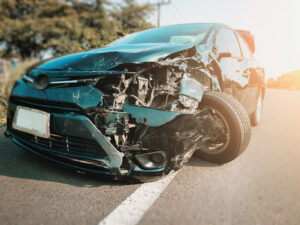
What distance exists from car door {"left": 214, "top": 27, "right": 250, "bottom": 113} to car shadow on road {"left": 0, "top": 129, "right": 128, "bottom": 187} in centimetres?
165

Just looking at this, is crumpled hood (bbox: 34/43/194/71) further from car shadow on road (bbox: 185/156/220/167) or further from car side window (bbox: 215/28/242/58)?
car shadow on road (bbox: 185/156/220/167)

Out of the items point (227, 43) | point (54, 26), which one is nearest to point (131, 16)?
point (54, 26)

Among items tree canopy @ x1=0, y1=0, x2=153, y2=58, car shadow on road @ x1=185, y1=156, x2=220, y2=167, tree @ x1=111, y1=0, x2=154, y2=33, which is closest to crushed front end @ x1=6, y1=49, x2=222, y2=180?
car shadow on road @ x1=185, y1=156, x2=220, y2=167

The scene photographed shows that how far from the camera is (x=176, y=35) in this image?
8.77 ft

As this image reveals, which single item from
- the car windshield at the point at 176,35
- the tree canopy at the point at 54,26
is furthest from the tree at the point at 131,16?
the car windshield at the point at 176,35

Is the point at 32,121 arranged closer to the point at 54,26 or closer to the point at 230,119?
the point at 230,119

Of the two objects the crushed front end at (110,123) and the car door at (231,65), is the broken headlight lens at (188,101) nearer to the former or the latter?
the crushed front end at (110,123)

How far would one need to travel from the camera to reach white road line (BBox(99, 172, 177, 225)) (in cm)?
131

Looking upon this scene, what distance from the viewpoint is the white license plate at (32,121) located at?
1635 millimetres

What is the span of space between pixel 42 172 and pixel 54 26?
8.92 m

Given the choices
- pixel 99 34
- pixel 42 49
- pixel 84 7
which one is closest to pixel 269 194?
pixel 42 49

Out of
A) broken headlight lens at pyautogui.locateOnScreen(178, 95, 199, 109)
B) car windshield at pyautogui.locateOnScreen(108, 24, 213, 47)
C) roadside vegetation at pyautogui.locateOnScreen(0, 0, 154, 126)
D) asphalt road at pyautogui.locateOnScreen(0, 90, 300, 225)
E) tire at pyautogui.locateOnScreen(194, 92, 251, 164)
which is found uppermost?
roadside vegetation at pyautogui.locateOnScreen(0, 0, 154, 126)

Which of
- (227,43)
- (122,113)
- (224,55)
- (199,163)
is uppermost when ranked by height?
(227,43)

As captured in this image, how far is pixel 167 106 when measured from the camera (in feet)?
5.97
